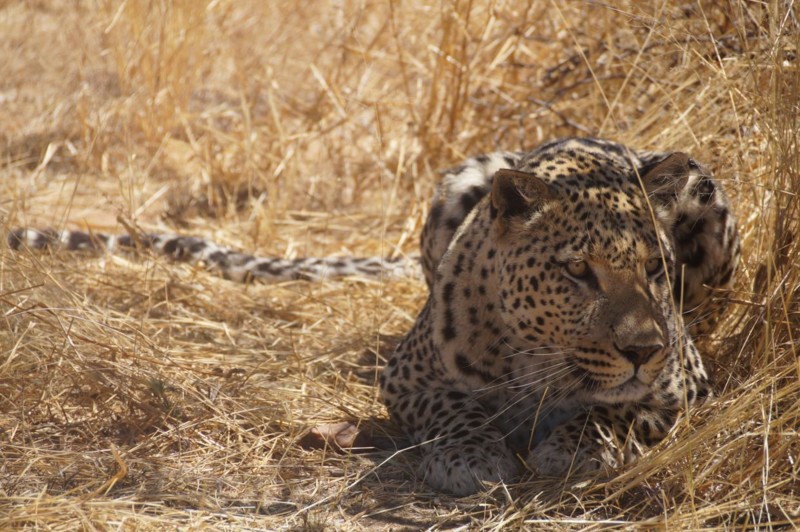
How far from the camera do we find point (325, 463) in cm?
430

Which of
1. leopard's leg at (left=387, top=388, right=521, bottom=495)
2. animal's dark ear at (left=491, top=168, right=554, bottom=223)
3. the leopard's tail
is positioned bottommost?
the leopard's tail

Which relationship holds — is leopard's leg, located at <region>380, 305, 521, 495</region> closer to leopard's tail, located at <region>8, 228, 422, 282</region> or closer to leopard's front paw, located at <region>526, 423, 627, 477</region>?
leopard's front paw, located at <region>526, 423, 627, 477</region>

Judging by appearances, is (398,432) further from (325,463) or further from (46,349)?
(46,349)

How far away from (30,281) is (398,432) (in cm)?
186

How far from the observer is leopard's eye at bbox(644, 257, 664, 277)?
3986mm

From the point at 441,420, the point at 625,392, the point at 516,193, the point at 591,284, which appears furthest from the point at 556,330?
the point at 441,420

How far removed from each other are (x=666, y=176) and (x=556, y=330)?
79 cm

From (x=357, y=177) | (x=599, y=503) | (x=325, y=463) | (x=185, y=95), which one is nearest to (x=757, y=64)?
(x=599, y=503)

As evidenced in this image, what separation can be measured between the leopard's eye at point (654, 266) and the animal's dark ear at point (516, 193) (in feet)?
1.50

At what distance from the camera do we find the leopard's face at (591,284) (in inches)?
151

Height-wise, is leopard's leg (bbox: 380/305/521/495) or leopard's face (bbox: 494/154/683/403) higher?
leopard's face (bbox: 494/154/683/403)

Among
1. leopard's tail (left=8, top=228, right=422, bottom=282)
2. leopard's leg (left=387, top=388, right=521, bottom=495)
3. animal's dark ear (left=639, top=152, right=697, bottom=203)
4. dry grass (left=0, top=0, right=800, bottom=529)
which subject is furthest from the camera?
leopard's tail (left=8, top=228, right=422, bottom=282)

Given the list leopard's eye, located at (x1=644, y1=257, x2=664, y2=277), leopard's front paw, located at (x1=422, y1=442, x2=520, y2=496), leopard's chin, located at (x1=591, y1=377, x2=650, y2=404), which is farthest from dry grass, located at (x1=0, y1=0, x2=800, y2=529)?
leopard's eye, located at (x1=644, y1=257, x2=664, y2=277)

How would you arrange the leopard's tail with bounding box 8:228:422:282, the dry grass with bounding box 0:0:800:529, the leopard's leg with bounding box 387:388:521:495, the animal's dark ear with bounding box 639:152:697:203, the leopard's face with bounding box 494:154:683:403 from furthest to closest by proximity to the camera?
the leopard's tail with bounding box 8:228:422:282
the animal's dark ear with bounding box 639:152:697:203
the leopard's leg with bounding box 387:388:521:495
the leopard's face with bounding box 494:154:683:403
the dry grass with bounding box 0:0:800:529
